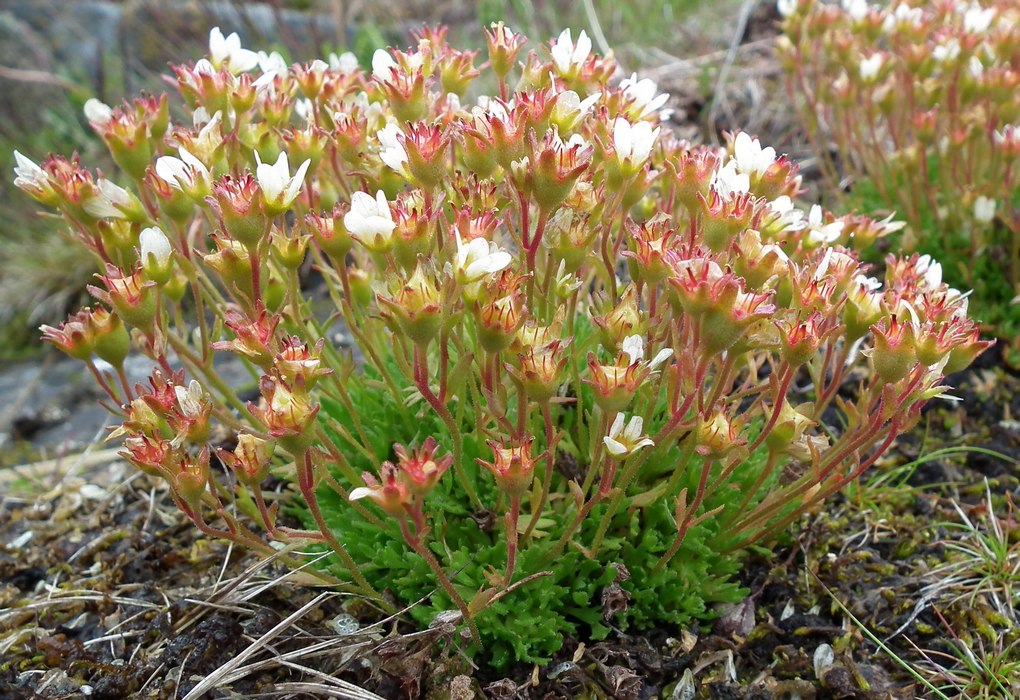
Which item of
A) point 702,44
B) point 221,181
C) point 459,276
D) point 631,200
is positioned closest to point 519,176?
point 459,276

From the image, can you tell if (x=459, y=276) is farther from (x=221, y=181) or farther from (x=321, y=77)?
(x=321, y=77)

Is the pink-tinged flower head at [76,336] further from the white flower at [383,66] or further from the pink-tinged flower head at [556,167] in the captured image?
the pink-tinged flower head at [556,167]

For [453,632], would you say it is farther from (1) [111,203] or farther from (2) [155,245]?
(1) [111,203]

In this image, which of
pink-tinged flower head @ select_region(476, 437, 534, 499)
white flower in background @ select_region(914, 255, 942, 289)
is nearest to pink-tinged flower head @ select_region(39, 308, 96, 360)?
pink-tinged flower head @ select_region(476, 437, 534, 499)

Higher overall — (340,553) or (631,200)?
(631,200)

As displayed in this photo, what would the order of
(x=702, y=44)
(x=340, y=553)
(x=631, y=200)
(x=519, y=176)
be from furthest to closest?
(x=702, y=44) → (x=631, y=200) → (x=340, y=553) → (x=519, y=176)

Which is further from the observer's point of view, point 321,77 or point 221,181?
point 321,77

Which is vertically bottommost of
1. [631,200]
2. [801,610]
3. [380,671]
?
[801,610]
